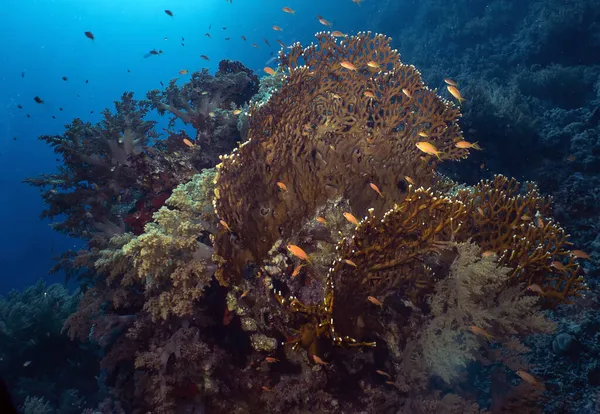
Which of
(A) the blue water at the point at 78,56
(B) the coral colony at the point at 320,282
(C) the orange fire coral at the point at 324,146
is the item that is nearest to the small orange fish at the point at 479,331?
(B) the coral colony at the point at 320,282

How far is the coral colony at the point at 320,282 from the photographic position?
3951 millimetres

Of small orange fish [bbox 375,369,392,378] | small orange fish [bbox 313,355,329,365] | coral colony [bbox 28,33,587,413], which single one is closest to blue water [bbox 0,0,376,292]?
coral colony [bbox 28,33,587,413]

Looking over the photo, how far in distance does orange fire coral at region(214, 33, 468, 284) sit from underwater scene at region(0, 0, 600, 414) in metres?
0.03

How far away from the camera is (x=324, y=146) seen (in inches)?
215

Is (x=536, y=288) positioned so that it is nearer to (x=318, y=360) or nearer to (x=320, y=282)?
(x=320, y=282)

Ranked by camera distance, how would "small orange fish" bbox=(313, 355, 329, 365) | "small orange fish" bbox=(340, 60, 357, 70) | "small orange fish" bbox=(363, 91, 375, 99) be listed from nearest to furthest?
"small orange fish" bbox=(313, 355, 329, 365) < "small orange fish" bbox=(363, 91, 375, 99) < "small orange fish" bbox=(340, 60, 357, 70)

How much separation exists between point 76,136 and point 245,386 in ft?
19.5

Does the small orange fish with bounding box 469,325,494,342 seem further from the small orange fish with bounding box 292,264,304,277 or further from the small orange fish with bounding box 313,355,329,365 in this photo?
the small orange fish with bounding box 292,264,304,277

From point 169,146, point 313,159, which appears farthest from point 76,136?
point 313,159

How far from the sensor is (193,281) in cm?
449

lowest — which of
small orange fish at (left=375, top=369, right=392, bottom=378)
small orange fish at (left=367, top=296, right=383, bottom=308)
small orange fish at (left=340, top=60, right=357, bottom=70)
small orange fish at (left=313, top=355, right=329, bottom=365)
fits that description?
small orange fish at (left=375, top=369, right=392, bottom=378)

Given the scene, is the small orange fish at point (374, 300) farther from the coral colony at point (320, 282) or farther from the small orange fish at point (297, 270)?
the small orange fish at point (297, 270)

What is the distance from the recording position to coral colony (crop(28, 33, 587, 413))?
3.95 metres

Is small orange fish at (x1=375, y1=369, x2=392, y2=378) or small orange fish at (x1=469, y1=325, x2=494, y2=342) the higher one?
small orange fish at (x1=469, y1=325, x2=494, y2=342)
